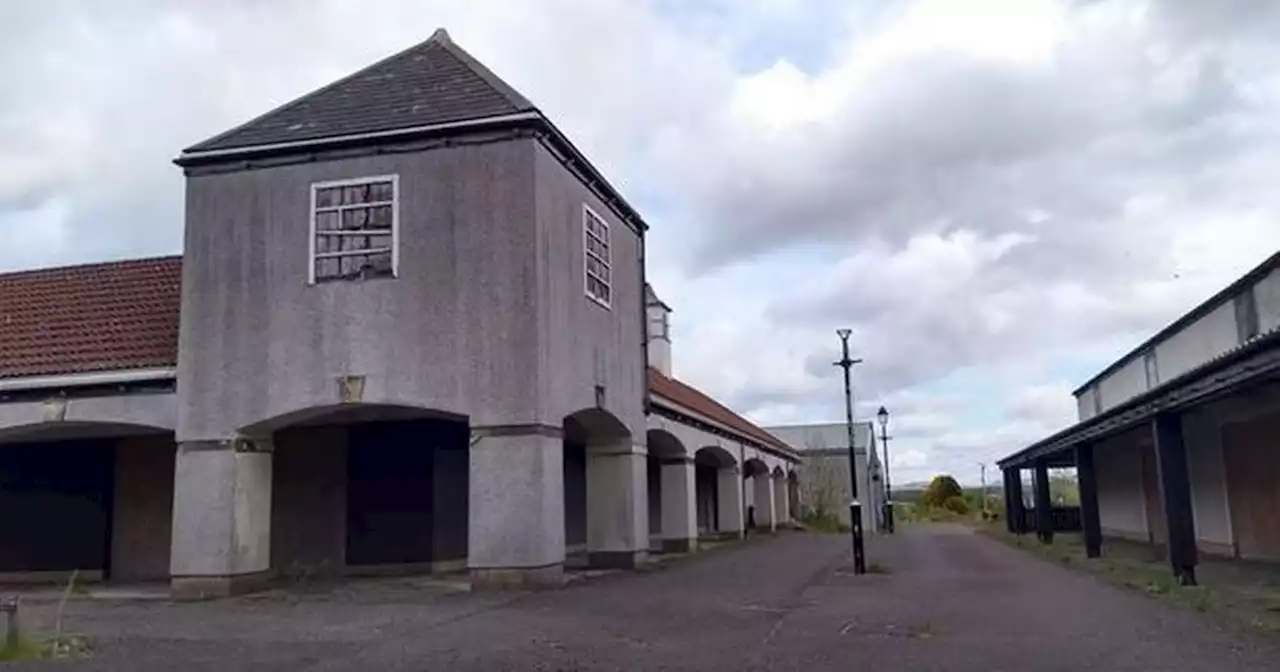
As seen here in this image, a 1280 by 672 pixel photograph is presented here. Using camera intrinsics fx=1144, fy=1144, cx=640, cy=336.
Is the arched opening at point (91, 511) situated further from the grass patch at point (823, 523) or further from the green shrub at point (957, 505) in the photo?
the green shrub at point (957, 505)

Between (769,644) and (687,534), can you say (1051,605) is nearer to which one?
(769,644)

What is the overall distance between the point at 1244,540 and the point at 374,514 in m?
15.4

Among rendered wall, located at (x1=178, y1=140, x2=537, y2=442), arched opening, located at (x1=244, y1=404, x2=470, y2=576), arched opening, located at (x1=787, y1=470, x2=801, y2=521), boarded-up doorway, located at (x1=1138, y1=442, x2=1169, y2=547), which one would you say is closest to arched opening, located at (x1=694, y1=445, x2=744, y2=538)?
arched opening, located at (x1=244, y1=404, x2=470, y2=576)

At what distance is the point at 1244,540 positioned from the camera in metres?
20.4

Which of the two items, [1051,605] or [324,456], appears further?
[324,456]

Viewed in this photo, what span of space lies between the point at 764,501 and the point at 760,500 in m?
0.15

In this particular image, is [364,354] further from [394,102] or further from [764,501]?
[764,501]

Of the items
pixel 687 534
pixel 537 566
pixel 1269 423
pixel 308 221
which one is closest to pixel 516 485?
pixel 537 566

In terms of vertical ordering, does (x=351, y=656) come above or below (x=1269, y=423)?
below

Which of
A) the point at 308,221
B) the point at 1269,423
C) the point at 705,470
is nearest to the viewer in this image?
the point at 308,221

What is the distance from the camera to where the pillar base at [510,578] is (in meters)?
15.2

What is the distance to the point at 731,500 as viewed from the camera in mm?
32281

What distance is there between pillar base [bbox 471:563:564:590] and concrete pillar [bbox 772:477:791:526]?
85.6 feet

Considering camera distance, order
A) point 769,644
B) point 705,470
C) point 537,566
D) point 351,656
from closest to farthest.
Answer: point 351,656
point 769,644
point 537,566
point 705,470
